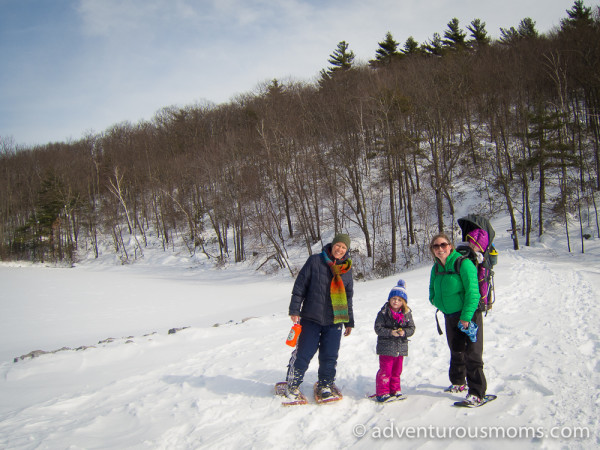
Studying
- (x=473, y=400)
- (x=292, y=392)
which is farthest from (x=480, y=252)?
(x=292, y=392)

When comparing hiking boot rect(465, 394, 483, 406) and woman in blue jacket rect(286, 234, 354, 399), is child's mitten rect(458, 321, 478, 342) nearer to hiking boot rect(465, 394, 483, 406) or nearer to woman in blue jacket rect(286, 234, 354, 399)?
hiking boot rect(465, 394, 483, 406)

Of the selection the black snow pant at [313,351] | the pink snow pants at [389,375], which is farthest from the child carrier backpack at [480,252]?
the black snow pant at [313,351]

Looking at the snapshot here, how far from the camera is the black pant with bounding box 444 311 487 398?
11.8 ft

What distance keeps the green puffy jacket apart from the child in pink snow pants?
0.39 metres

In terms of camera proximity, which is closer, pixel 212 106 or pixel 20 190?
pixel 20 190

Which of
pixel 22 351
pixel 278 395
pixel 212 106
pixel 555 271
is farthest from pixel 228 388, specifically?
pixel 212 106

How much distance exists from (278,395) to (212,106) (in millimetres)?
52601

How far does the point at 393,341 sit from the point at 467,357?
780 millimetres

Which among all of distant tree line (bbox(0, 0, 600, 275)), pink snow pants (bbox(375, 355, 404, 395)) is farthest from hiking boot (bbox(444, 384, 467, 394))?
distant tree line (bbox(0, 0, 600, 275))

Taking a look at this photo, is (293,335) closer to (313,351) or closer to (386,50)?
(313,351)

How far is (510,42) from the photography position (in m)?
37.4

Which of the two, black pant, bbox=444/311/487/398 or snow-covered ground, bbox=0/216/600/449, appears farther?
black pant, bbox=444/311/487/398

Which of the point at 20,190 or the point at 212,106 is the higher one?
the point at 212,106

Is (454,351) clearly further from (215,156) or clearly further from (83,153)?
(83,153)
